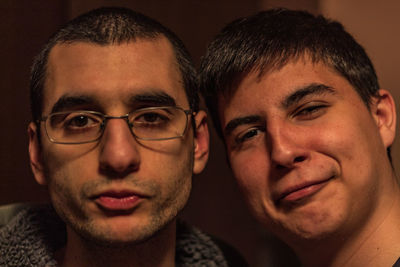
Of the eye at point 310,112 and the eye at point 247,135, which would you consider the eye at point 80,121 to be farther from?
the eye at point 310,112

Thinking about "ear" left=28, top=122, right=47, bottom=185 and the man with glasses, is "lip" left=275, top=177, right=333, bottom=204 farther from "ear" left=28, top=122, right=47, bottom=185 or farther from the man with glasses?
"ear" left=28, top=122, right=47, bottom=185

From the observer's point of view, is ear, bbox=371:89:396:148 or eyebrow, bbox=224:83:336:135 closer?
eyebrow, bbox=224:83:336:135

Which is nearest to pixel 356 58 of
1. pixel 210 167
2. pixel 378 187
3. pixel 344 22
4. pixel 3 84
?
pixel 378 187

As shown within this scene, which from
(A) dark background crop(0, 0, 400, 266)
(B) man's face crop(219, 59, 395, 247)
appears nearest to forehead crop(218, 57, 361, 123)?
(B) man's face crop(219, 59, 395, 247)

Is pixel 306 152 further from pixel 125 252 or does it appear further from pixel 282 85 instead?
pixel 125 252

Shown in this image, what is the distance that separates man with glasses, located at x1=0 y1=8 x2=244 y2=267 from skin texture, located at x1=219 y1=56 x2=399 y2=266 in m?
0.20

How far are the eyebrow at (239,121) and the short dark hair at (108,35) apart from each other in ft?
0.43

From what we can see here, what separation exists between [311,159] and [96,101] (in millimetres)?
594

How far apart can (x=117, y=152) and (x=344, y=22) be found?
1.38 meters

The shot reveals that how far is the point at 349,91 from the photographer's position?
Answer: 4.39 ft

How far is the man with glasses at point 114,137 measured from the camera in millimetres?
1222

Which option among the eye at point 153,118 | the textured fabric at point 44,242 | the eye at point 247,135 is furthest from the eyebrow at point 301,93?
the textured fabric at point 44,242

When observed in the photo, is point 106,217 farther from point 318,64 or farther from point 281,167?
point 318,64

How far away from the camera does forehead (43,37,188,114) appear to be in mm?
1244
